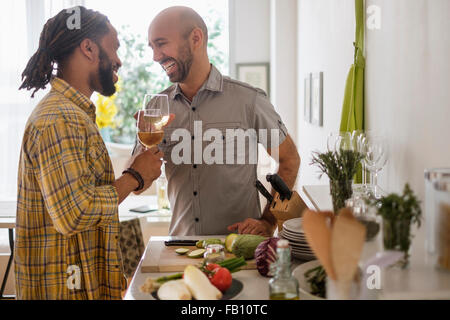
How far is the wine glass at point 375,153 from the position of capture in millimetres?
1784

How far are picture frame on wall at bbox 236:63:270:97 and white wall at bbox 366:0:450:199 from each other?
345cm

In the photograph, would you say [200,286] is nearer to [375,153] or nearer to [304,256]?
[304,256]

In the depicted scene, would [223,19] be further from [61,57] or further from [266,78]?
[61,57]

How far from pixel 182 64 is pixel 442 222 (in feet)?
5.09

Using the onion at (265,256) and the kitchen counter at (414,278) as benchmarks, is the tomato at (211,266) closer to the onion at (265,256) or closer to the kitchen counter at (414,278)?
the onion at (265,256)

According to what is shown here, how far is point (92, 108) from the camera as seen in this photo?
1.75 metres

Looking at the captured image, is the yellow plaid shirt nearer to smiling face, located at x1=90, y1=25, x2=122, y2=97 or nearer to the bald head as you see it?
smiling face, located at x1=90, y1=25, x2=122, y2=97

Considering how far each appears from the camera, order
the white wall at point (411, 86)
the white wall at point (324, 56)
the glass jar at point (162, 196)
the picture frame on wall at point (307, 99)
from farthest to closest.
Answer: the picture frame on wall at point (307, 99), the glass jar at point (162, 196), the white wall at point (324, 56), the white wall at point (411, 86)

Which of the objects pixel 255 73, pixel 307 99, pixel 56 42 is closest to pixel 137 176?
pixel 56 42

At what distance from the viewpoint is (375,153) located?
1798mm

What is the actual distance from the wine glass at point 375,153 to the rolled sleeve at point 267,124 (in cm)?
59

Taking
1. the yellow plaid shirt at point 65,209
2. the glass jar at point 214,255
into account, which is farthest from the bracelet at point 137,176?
the glass jar at point 214,255
